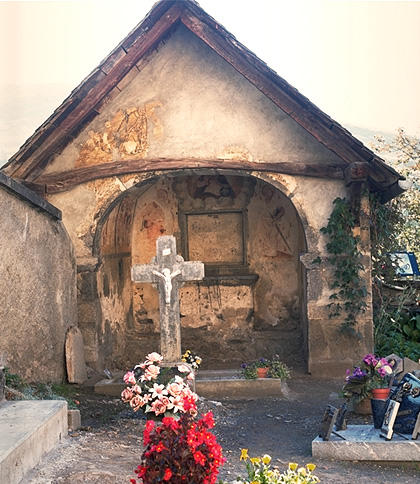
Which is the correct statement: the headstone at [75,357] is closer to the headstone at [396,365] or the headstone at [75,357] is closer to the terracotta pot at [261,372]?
the terracotta pot at [261,372]

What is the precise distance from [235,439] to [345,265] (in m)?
3.54

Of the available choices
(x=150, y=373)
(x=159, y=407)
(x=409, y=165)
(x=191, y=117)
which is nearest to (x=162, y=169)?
(x=191, y=117)

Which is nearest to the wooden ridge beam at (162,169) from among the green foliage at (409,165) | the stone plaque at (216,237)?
the stone plaque at (216,237)

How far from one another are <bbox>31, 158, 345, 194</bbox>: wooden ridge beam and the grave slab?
4396mm

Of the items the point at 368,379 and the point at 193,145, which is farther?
the point at 193,145

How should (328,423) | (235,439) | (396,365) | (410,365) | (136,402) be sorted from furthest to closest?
(410,365) < (396,365) < (235,439) < (136,402) < (328,423)

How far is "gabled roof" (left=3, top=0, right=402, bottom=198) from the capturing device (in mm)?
8758

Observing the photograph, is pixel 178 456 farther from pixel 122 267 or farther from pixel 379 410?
pixel 122 267

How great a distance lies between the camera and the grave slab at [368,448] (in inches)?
207

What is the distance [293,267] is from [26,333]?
17.7 ft

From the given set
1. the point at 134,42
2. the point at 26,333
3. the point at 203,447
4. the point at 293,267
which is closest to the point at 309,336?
the point at 293,267

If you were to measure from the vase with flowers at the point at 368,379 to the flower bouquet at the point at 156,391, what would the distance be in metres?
1.72

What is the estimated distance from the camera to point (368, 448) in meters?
5.35

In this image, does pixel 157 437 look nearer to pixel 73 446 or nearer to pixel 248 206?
pixel 73 446
